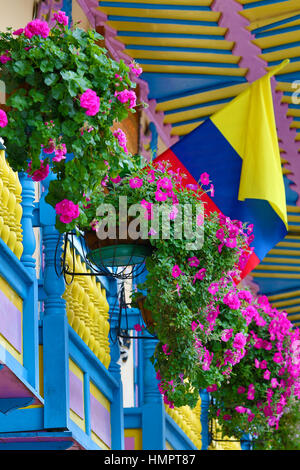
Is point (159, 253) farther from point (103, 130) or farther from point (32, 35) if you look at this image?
point (32, 35)

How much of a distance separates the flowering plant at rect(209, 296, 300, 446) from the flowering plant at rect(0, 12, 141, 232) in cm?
323

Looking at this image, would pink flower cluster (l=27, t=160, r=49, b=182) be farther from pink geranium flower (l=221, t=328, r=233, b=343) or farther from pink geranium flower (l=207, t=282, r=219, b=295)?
pink geranium flower (l=221, t=328, r=233, b=343)

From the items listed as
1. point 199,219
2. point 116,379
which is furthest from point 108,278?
point 199,219

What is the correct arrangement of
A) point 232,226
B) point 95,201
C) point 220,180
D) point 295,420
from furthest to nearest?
point 295,420
point 220,180
point 232,226
point 95,201

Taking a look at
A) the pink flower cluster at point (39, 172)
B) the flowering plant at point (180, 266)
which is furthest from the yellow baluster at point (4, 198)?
the pink flower cluster at point (39, 172)

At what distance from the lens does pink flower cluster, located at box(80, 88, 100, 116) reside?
3.20 meters

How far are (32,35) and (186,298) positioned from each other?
163 centimetres

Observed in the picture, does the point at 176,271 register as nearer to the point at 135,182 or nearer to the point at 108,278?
the point at 135,182

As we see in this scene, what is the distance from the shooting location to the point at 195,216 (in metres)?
4.34

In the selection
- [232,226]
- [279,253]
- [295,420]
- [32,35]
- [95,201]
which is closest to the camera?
[32,35]

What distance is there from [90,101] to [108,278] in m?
3.03

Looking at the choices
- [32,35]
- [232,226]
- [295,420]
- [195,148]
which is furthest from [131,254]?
[295,420]

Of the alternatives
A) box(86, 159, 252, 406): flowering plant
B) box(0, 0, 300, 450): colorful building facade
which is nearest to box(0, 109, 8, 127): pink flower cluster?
box(0, 0, 300, 450): colorful building facade
